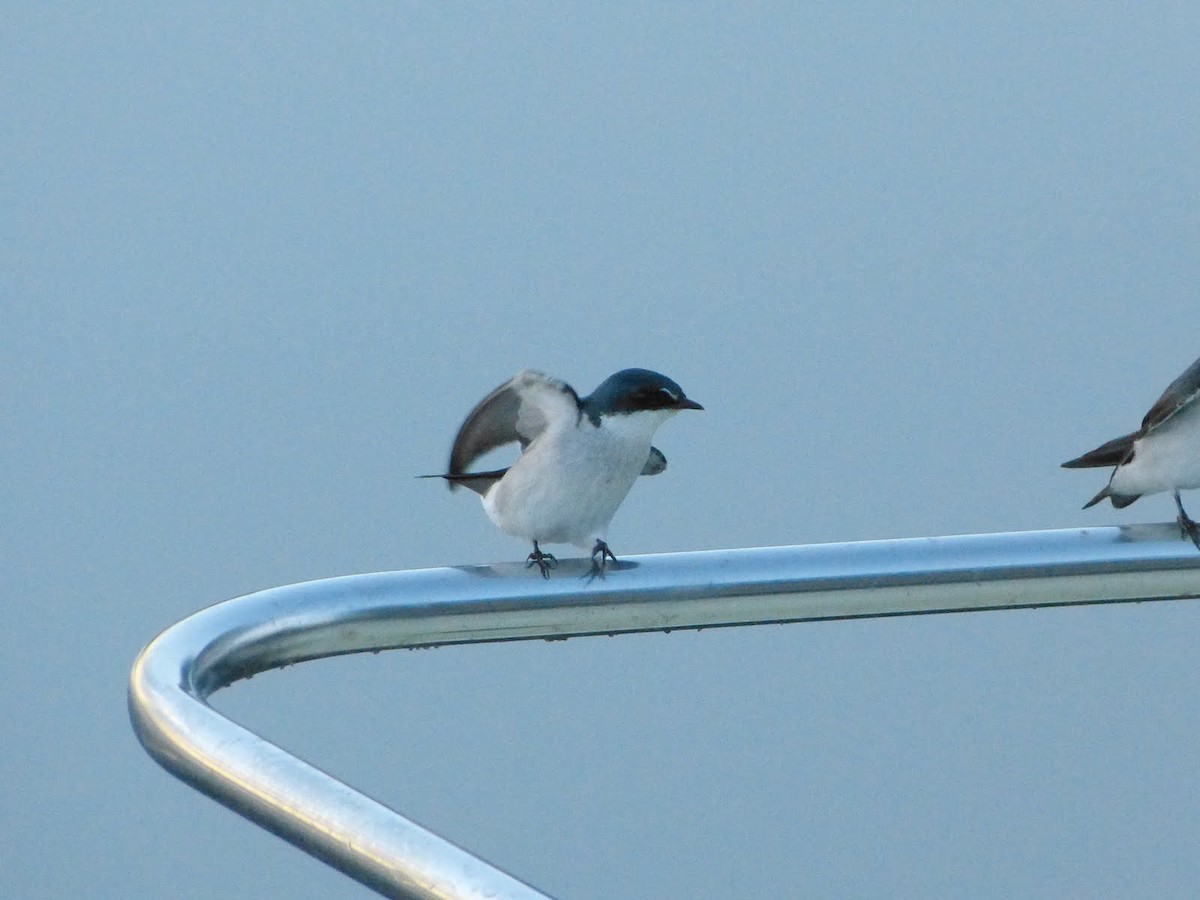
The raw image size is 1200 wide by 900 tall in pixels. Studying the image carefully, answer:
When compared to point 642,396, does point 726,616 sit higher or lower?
lower

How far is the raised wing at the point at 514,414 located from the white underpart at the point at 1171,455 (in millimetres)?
434

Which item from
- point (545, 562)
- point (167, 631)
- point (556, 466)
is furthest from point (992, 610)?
point (556, 466)

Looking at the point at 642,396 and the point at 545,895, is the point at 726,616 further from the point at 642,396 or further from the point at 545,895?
the point at 642,396

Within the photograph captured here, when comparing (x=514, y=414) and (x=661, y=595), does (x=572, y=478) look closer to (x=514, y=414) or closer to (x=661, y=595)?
(x=514, y=414)

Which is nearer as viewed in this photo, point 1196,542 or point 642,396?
point 1196,542

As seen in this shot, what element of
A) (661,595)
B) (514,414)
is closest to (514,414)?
(514,414)

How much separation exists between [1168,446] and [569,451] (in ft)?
1.47

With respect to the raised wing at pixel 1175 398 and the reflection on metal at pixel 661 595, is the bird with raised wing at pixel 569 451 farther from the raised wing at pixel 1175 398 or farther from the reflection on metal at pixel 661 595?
the reflection on metal at pixel 661 595

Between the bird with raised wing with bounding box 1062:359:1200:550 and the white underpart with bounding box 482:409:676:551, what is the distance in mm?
374

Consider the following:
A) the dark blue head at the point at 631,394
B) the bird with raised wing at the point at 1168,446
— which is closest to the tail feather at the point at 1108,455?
the bird with raised wing at the point at 1168,446

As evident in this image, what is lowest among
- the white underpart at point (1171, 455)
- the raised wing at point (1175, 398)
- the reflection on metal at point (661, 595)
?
the reflection on metal at point (661, 595)

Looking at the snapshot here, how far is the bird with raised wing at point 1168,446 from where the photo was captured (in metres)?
1.24

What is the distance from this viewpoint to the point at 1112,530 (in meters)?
0.62

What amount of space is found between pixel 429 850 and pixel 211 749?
90 mm
